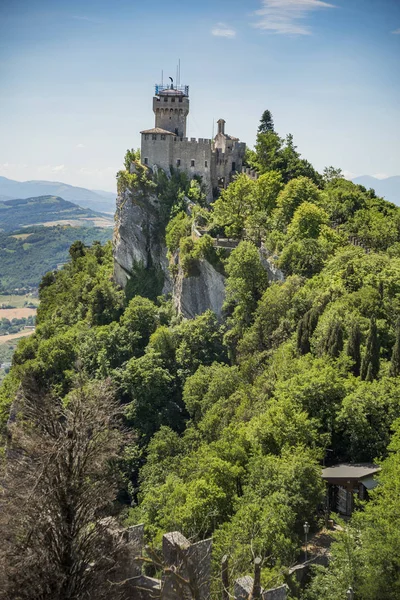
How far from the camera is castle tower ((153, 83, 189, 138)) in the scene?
74.6 meters

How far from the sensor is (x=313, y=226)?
171 ft

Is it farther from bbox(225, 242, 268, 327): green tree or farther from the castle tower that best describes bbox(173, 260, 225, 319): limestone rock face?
the castle tower

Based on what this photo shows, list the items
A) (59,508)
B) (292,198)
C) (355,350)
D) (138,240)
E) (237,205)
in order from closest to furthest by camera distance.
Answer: (59,508), (355,350), (292,198), (237,205), (138,240)

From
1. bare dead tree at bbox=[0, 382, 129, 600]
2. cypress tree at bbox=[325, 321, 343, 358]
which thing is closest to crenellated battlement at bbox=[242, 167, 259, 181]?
cypress tree at bbox=[325, 321, 343, 358]

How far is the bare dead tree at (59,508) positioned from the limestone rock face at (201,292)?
4078 cm

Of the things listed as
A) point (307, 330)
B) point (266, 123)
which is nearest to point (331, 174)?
point (266, 123)

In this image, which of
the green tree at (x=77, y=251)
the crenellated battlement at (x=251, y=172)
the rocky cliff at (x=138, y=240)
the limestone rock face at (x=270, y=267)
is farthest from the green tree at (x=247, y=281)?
the green tree at (x=77, y=251)

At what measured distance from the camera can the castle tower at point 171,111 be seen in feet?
245

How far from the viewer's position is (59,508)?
14609 mm

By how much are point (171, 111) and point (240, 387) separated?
40294 mm

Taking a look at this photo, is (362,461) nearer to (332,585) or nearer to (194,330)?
(332,585)

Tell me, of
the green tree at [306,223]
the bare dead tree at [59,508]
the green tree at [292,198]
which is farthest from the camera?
the green tree at [292,198]

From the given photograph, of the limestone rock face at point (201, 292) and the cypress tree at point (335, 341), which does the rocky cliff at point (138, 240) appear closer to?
the limestone rock face at point (201, 292)

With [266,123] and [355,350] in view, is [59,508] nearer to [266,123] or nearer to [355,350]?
[355,350]
